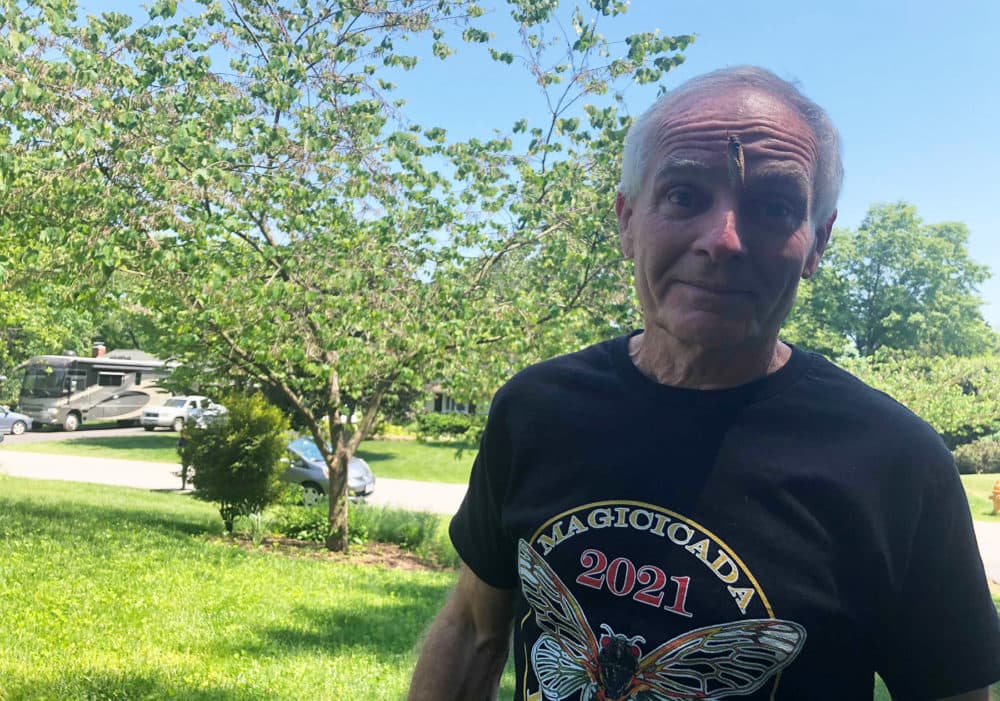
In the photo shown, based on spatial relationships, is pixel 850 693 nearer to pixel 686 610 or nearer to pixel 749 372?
pixel 686 610

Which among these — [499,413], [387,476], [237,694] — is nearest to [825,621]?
[499,413]

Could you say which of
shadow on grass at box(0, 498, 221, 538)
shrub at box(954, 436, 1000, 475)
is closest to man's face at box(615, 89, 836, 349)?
shadow on grass at box(0, 498, 221, 538)

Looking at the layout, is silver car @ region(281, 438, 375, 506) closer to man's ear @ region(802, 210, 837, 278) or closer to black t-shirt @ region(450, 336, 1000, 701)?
black t-shirt @ region(450, 336, 1000, 701)

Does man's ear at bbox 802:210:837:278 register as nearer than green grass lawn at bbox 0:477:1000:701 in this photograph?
Yes

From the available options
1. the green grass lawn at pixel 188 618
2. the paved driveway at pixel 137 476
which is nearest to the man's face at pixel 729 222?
the green grass lawn at pixel 188 618

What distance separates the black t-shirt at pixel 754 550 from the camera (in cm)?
117

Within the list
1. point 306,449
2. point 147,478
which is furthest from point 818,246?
point 147,478

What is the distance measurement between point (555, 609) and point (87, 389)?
126 ft

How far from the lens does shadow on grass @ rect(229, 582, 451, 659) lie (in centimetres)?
567

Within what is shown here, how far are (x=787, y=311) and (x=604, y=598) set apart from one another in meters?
0.55

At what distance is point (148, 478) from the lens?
2105 centimetres

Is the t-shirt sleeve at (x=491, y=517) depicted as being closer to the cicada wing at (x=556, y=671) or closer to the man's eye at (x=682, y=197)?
the cicada wing at (x=556, y=671)

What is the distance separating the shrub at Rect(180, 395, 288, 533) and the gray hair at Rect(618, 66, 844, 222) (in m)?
9.87

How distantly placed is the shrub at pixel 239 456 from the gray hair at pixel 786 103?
Result: 9872mm
